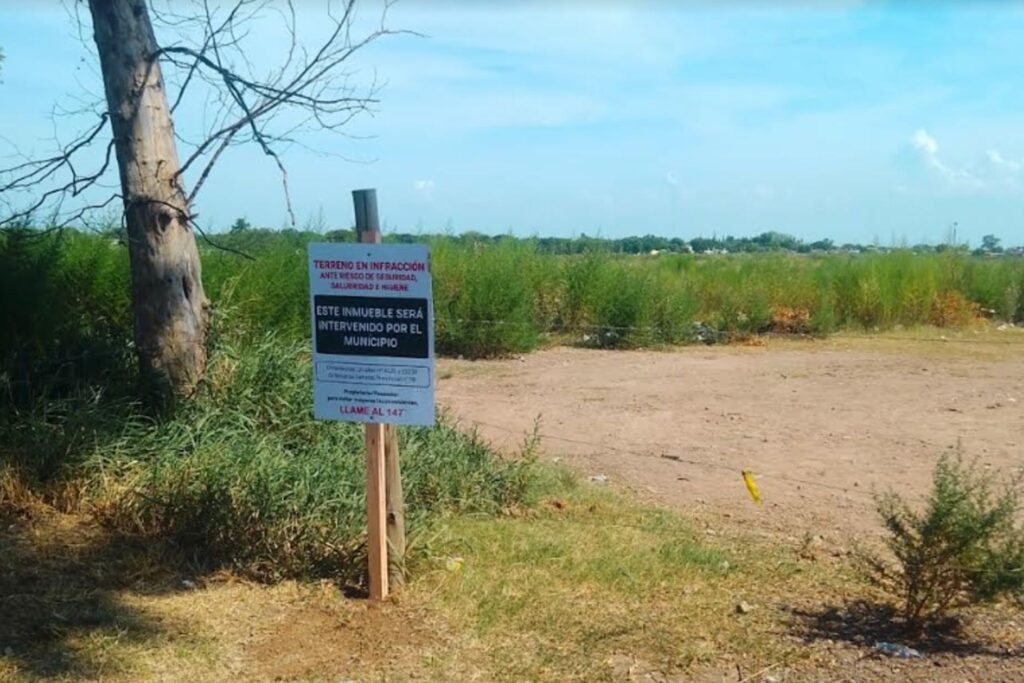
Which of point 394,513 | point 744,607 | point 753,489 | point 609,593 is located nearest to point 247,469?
point 394,513

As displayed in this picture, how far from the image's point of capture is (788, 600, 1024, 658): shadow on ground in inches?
191

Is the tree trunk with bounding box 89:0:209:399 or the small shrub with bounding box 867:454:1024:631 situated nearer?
the small shrub with bounding box 867:454:1024:631

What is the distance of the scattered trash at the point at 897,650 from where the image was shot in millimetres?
4758

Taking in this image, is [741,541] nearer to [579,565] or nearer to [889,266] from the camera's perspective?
[579,565]

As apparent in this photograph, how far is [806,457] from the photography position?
31.2 feet

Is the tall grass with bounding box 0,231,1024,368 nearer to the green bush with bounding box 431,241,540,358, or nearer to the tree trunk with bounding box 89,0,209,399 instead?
the green bush with bounding box 431,241,540,358

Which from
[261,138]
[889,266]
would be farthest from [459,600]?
[889,266]

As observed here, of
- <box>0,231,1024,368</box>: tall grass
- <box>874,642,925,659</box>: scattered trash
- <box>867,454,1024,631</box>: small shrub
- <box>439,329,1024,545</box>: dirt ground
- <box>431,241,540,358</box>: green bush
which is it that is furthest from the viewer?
<box>431,241,540,358</box>: green bush

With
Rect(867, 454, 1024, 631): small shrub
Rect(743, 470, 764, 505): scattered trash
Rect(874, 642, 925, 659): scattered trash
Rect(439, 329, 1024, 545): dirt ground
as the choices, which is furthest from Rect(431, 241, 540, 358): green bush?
Rect(874, 642, 925, 659): scattered trash

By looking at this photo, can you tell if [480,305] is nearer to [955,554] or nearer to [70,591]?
[70,591]

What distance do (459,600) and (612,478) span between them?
3.47m

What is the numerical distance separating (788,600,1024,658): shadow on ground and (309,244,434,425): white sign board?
1.90m

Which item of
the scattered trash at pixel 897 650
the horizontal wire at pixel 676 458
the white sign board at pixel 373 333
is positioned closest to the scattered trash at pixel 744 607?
the scattered trash at pixel 897 650

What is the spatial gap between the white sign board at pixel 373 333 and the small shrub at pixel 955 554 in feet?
6.96
